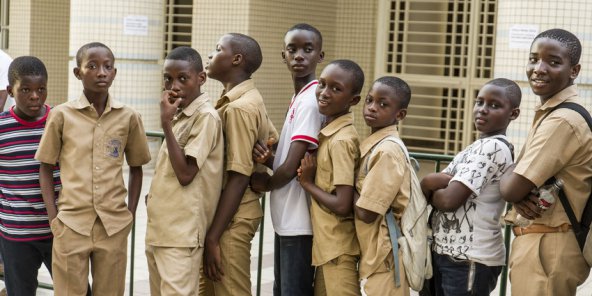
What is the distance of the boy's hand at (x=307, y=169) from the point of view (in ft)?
12.8

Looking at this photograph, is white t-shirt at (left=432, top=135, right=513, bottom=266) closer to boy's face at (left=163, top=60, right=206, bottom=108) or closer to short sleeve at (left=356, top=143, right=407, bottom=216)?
short sleeve at (left=356, top=143, right=407, bottom=216)

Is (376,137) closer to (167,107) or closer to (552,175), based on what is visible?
(552,175)

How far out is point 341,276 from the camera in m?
3.88

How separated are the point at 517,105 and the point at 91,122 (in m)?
1.90

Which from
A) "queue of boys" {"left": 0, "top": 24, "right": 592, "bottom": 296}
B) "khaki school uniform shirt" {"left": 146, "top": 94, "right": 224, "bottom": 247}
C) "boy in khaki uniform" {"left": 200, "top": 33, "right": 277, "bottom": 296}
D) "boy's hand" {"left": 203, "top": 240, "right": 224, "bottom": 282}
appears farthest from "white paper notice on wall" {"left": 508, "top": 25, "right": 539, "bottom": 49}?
"boy's hand" {"left": 203, "top": 240, "right": 224, "bottom": 282}

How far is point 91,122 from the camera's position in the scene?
4.18 m

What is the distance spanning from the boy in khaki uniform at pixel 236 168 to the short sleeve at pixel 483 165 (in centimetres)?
94

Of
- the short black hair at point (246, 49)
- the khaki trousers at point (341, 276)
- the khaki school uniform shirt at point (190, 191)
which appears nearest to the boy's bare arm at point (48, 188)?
the khaki school uniform shirt at point (190, 191)

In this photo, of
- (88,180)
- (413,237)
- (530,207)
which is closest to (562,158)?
(530,207)

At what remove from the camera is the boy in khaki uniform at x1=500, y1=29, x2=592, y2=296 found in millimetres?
3426

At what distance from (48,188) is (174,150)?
2.31 feet

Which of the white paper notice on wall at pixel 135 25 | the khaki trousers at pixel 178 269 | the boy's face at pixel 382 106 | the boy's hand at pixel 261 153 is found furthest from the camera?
the white paper notice on wall at pixel 135 25

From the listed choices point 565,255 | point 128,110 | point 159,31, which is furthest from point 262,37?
point 565,255

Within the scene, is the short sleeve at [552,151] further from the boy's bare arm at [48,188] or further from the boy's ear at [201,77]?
the boy's bare arm at [48,188]
